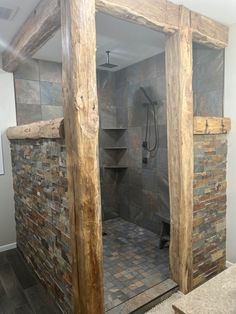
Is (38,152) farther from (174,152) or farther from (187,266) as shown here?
(187,266)

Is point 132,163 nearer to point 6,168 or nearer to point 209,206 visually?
point 209,206

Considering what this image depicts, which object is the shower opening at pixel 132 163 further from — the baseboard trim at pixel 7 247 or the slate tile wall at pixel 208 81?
the baseboard trim at pixel 7 247

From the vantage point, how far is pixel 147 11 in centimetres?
166

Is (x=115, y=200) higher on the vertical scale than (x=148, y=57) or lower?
lower

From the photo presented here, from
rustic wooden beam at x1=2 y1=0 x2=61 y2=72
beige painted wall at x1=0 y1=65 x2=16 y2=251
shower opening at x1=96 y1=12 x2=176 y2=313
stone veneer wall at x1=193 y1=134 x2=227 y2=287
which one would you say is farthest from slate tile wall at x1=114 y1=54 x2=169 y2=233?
beige painted wall at x1=0 y1=65 x2=16 y2=251

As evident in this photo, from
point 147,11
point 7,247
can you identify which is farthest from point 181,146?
point 7,247

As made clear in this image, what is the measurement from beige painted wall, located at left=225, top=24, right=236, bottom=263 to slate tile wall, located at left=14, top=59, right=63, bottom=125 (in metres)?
2.15

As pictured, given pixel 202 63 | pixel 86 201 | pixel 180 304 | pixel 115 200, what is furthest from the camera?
pixel 115 200

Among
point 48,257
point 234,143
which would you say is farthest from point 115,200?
point 234,143

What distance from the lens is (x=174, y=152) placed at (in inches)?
79.0

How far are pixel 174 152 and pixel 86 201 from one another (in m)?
0.96

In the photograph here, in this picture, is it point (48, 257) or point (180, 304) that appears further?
point (48, 257)

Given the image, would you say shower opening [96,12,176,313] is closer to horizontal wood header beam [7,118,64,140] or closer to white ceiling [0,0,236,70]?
white ceiling [0,0,236,70]

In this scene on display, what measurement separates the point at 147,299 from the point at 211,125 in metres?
1.66
